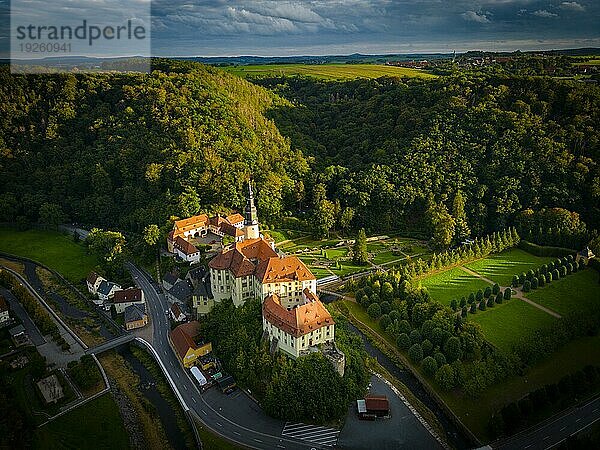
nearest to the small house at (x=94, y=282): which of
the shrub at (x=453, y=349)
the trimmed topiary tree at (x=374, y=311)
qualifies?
the trimmed topiary tree at (x=374, y=311)

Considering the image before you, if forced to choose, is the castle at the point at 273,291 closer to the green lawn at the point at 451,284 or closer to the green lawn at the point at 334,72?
the green lawn at the point at 451,284

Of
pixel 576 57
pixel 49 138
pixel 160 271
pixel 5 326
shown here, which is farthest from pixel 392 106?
pixel 5 326

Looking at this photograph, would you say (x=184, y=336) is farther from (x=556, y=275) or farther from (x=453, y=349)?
(x=556, y=275)

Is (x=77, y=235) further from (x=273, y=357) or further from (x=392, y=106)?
(x=392, y=106)

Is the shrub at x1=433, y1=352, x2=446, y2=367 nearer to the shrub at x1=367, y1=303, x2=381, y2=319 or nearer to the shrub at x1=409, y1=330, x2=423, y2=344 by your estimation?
the shrub at x1=409, y1=330, x2=423, y2=344

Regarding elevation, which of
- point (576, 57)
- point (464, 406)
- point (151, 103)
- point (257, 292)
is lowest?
point (464, 406)

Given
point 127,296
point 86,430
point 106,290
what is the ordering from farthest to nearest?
point 106,290 → point 127,296 → point 86,430

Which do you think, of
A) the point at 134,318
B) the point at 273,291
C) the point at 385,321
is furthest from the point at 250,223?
the point at 385,321
